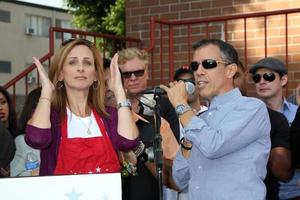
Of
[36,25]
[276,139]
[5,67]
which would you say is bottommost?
[276,139]

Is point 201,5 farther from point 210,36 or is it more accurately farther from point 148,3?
point 148,3

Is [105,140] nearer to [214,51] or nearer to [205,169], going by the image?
[205,169]

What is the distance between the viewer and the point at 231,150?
10.2 ft

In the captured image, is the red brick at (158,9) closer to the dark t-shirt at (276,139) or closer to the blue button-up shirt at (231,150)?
the dark t-shirt at (276,139)

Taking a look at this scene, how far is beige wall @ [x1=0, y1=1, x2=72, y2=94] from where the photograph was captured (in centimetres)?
4075

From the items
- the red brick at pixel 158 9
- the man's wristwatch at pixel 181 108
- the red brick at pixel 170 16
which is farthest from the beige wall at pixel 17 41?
the man's wristwatch at pixel 181 108

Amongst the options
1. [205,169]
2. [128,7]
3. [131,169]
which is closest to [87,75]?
[131,169]

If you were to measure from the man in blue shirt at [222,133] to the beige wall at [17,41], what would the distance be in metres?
37.8

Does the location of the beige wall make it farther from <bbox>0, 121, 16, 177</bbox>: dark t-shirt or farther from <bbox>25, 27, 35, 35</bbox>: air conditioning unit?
<bbox>0, 121, 16, 177</bbox>: dark t-shirt

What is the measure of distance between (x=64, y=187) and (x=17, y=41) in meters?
40.0

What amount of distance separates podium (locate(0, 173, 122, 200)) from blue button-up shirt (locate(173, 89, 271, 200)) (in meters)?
0.50

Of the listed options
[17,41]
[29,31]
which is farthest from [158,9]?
[29,31]

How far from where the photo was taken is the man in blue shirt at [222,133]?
10.2 ft

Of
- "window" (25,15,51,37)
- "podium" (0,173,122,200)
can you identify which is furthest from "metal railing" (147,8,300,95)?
"window" (25,15,51,37)
